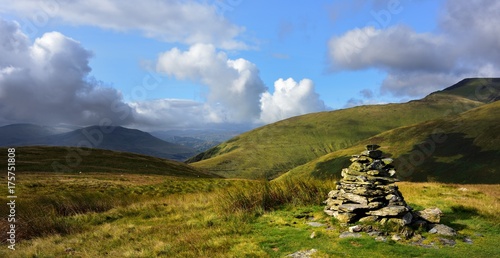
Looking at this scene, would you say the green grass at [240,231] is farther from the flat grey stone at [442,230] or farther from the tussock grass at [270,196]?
the flat grey stone at [442,230]

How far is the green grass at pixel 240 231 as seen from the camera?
12.9m

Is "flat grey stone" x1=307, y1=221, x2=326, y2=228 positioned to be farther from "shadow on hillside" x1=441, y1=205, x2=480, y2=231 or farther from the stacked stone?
"shadow on hillside" x1=441, y1=205, x2=480, y2=231

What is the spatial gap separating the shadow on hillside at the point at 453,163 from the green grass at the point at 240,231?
5847 inches

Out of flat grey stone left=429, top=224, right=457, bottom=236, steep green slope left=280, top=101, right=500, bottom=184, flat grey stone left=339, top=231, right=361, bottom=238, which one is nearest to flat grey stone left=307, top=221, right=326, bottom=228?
flat grey stone left=339, top=231, right=361, bottom=238

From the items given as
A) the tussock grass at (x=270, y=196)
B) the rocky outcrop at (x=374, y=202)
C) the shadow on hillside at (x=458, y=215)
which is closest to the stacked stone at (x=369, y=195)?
the rocky outcrop at (x=374, y=202)

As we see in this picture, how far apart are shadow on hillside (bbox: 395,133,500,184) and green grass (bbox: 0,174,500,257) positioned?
14851cm

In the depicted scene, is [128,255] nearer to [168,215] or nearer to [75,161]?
[168,215]

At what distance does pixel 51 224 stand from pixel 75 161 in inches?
2549

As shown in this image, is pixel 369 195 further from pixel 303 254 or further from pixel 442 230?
pixel 303 254

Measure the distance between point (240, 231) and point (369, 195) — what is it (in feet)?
23.2

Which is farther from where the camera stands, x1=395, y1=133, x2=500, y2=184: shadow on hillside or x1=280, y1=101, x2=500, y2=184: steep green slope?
x1=280, y1=101, x2=500, y2=184: steep green slope

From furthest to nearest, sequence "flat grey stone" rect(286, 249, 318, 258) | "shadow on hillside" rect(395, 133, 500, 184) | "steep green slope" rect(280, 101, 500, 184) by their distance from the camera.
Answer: "steep green slope" rect(280, 101, 500, 184), "shadow on hillside" rect(395, 133, 500, 184), "flat grey stone" rect(286, 249, 318, 258)

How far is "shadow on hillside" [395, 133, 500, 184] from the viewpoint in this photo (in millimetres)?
147050

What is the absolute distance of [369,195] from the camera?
16703mm
